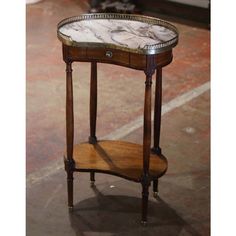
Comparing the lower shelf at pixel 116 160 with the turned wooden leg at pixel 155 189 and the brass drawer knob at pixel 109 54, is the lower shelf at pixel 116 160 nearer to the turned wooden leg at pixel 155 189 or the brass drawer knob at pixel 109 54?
the turned wooden leg at pixel 155 189

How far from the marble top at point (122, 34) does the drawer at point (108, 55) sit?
0.03 meters

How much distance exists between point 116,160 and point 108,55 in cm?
61

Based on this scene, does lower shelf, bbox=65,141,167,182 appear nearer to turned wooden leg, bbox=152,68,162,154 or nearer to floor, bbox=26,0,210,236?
turned wooden leg, bbox=152,68,162,154

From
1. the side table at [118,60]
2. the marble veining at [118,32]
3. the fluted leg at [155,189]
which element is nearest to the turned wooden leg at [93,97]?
the side table at [118,60]

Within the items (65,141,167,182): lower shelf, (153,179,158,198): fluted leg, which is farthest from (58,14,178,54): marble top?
(153,179,158,198): fluted leg

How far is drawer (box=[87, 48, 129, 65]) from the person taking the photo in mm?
2100

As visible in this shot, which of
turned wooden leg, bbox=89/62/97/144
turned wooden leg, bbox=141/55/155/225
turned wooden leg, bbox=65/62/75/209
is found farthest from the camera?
turned wooden leg, bbox=89/62/97/144

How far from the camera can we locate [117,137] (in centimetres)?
327

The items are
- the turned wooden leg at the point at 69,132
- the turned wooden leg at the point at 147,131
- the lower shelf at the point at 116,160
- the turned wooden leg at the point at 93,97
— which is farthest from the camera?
the turned wooden leg at the point at 93,97

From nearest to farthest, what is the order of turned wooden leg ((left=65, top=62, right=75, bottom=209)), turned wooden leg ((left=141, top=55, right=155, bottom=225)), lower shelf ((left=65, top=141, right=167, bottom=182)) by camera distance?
turned wooden leg ((left=141, top=55, right=155, bottom=225)), turned wooden leg ((left=65, top=62, right=75, bottom=209)), lower shelf ((left=65, top=141, right=167, bottom=182))

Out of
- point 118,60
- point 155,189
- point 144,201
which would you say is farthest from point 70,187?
point 118,60

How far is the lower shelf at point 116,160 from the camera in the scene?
2.41 meters

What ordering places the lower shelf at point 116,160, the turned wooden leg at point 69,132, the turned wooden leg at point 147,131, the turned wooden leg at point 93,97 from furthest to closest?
1. the turned wooden leg at point 93,97
2. the lower shelf at point 116,160
3. the turned wooden leg at point 69,132
4. the turned wooden leg at point 147,131
